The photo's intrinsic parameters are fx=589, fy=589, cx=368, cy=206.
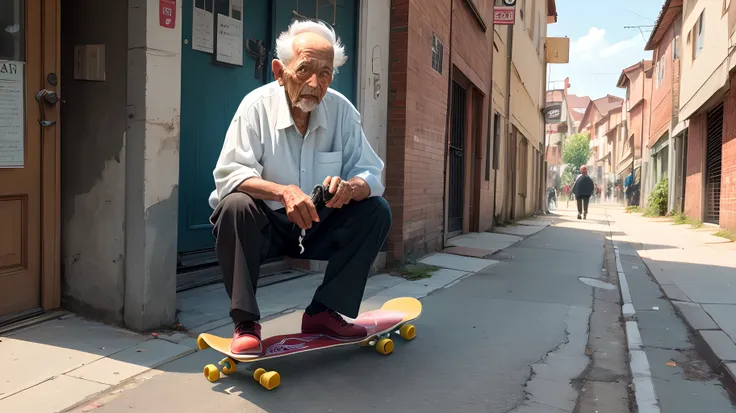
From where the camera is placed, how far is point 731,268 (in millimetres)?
7383

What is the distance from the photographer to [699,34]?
680 inches

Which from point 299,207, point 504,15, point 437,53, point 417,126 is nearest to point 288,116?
point 299,207

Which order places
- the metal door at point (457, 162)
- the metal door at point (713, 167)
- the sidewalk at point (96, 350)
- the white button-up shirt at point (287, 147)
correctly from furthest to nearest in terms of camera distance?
the metal door at point (713, 167) → the metal door at point (457, 162) → the white button-up shirt at point (287, 147) → the sidewalk at point (96, 350)

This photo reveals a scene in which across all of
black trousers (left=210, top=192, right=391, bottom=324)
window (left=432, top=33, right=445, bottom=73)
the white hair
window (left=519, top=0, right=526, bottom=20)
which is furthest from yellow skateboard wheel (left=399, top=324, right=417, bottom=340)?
window (left=519, top=0, right=526, bottom=20)

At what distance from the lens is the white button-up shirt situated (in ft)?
9.04

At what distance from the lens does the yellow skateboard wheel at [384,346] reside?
10.4 ft

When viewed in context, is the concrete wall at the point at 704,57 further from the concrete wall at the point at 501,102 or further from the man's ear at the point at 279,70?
the man's ear at the point at 279,70

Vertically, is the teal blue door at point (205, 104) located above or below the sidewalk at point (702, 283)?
above

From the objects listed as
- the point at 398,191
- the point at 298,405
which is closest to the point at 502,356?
the point at 298,405

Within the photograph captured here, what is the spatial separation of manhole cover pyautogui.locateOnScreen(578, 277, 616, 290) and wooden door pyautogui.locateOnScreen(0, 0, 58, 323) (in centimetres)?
503

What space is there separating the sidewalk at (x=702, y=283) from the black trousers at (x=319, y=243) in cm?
207

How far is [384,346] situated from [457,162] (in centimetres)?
767

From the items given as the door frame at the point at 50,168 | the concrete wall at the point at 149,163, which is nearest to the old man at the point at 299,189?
the concrete wall at the point at 149,163

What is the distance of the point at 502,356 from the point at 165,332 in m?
1.94
